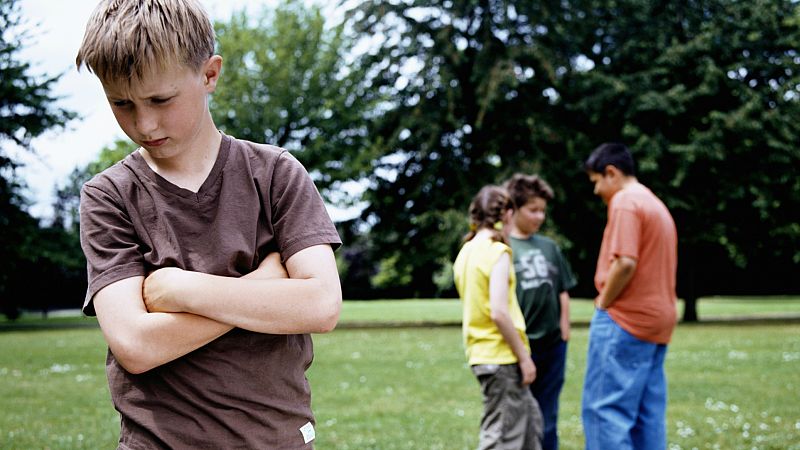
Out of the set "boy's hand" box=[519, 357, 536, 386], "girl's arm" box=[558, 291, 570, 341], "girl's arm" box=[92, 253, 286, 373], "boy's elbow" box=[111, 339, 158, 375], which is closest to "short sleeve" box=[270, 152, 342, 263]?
"girl's arm" box=[92, 253, 286, 373]

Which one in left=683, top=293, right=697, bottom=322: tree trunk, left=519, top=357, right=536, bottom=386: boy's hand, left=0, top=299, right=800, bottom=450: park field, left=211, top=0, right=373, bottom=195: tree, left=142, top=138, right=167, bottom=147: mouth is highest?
left=211, top=0, right=373, bottom=195: tree

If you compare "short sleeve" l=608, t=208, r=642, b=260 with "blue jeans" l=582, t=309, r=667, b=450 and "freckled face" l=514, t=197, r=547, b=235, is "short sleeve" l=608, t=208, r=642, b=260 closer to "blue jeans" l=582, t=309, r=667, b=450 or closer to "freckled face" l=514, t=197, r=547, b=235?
"blue jeans" l=582, t=309, r=667, b=450

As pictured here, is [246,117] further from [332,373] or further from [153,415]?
[153,415]

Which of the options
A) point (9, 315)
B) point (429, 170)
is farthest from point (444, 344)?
point (9, 315)

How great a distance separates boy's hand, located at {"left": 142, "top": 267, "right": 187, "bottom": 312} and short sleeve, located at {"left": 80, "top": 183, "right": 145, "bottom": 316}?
0.05m

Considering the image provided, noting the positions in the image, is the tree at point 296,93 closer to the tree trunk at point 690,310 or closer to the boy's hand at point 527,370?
the tree trunk at point 690,310

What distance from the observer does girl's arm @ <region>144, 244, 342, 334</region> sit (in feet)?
6.02

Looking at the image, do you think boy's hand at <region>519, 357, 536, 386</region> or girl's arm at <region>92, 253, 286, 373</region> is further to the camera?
boy's hand at <region>519, 357, 536, 386</region>

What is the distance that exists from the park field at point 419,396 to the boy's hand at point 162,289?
18.8 feet

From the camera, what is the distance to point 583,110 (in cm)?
2566

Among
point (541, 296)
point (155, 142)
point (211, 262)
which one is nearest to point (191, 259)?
point (211, 262)

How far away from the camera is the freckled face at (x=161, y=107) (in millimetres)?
1792

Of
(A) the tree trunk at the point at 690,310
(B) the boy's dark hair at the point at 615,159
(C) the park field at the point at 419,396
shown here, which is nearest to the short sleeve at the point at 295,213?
(B) the boy's dark hair at the point at 615,159

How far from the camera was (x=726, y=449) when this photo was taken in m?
7.21
